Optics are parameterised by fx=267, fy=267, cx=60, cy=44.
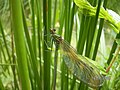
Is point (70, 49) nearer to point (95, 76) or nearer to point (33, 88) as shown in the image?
point (95, 76)

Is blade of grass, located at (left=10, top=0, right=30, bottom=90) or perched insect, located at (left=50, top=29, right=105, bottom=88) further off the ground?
blade of grass, located at (left=10, top=0, right=30, bottom=90)

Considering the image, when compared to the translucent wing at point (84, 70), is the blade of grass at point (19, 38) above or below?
above

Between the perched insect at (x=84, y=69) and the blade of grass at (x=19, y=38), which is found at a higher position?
the blade of grass at (x=19, y=38)

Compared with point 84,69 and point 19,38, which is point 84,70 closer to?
point 84,69

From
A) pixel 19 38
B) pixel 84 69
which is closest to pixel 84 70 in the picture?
pixel 84 69

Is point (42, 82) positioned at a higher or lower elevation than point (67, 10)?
lower

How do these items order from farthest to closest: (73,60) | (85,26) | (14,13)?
1. (85,26)
2. (73,60)
3. (14,13)

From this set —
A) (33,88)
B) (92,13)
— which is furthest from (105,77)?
(33,88)

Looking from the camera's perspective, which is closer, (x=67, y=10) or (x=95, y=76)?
(x=95, y=76)
